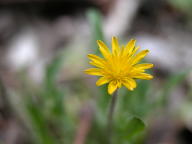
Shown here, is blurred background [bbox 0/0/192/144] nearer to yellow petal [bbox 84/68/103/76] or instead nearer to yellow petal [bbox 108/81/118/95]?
yellow petal [bbox 108/81/118/95]

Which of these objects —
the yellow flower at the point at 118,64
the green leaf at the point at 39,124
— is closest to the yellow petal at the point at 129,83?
the yellow flower at the point at 118,64

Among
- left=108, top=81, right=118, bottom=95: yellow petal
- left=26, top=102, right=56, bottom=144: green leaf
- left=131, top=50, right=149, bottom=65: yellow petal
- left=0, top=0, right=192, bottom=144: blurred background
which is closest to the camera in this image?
left=108, top=81, right=118, bottom=95: yellow petal

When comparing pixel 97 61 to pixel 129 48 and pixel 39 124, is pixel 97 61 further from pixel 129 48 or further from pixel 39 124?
pixel 39 124

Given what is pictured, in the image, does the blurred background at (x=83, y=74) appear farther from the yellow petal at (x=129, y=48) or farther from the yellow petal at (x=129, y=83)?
the yellow petal at (x=129, y=48)

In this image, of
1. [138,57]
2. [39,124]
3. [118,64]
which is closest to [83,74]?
[39,124]

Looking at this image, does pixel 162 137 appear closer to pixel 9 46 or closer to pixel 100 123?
pixel 100 123

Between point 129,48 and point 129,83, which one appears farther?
point 129,48

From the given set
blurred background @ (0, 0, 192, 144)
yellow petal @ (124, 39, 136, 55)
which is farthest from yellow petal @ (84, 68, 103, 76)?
blurred background @ (0, 0, 192, 144)

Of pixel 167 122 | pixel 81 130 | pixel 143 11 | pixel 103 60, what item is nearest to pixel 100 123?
pixel 81 130
